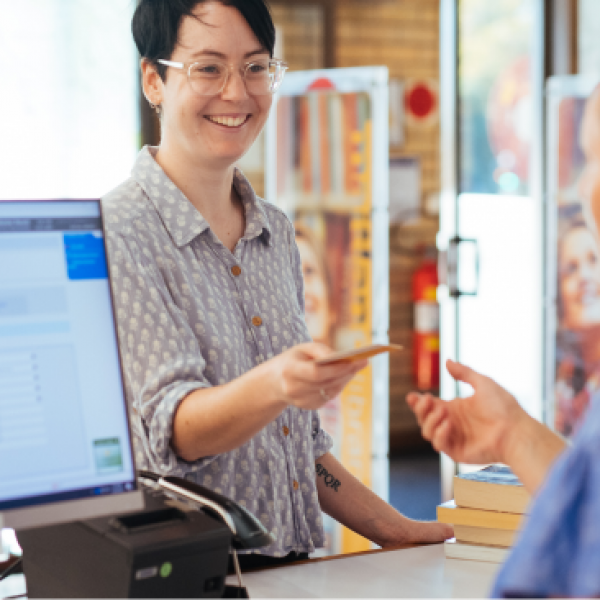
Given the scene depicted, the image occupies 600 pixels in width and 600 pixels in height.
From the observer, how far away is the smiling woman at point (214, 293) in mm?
1270

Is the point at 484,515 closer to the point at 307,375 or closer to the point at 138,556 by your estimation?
the point at 307,375

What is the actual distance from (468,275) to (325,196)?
116cm

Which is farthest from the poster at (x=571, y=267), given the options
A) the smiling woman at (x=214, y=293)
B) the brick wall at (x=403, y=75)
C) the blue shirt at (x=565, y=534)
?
the blue shirt at (x=565, y=534)

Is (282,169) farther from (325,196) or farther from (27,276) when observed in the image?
(27,276)

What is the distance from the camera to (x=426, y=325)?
5602 millimetres

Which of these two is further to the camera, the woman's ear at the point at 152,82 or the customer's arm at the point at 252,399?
the woman's ear at the point at 152,82

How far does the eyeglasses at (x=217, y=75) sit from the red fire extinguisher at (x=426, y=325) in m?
4.22

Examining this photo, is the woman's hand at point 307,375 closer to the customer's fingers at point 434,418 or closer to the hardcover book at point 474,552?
the customer's fingers at point 434,418

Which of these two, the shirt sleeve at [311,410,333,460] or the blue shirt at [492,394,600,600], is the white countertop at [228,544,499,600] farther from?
the blue shirt at [492,394,600,600]

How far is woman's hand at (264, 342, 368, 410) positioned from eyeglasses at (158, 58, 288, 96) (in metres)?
0.57

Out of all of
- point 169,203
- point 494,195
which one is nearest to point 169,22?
point 169,203

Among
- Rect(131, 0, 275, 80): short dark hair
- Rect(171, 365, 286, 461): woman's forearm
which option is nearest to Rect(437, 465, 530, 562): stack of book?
Rect(171, 365, 286, 461): woman's forearm

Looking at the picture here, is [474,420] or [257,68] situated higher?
[257,68]

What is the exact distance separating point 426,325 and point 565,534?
5.07m
